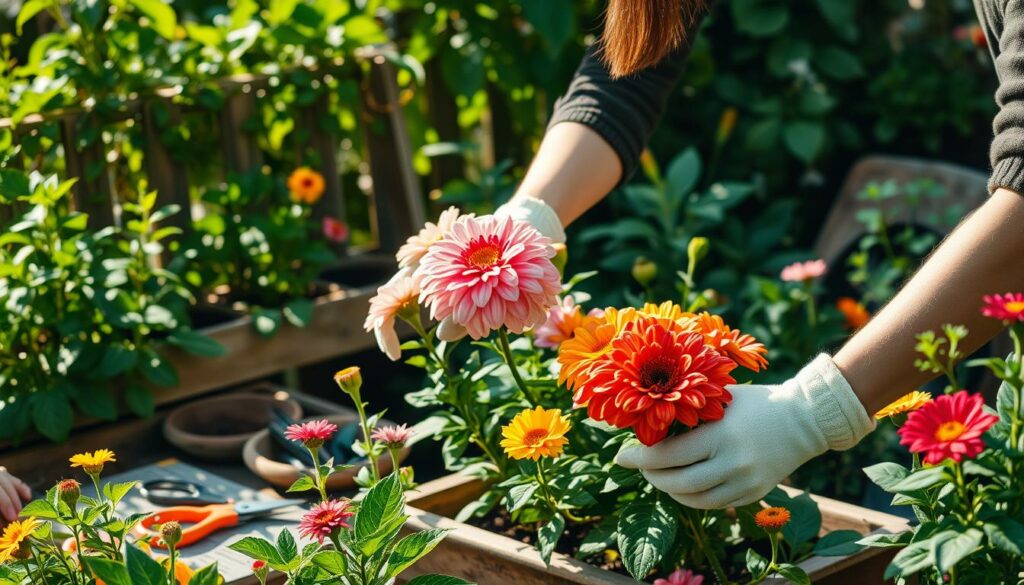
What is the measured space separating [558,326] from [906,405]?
15.0 inches

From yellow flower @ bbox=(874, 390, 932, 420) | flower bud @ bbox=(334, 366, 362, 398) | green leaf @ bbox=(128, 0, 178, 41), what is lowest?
yellow flower @ bbox=(874, 390, 932, 420)

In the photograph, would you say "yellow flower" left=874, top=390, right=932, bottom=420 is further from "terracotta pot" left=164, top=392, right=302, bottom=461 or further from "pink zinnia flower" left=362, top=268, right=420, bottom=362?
"terracotta pot" left=164, top=392, right=302, bottom=461

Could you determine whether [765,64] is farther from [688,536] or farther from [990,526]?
[990,526]

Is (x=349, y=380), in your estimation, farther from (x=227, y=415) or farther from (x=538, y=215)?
(x=227, y=415)

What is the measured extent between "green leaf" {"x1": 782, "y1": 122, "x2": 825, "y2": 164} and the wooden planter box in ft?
4.78

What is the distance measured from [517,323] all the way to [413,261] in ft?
0.79

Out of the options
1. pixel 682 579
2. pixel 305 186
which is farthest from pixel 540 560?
pixel 305 186

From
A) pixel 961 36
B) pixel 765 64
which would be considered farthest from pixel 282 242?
pixel 961 36

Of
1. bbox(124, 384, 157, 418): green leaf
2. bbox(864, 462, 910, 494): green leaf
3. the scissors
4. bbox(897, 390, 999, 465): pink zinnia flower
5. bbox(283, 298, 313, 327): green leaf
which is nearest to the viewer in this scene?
bbox(897, 390, 999, 465): pink zinnia flower

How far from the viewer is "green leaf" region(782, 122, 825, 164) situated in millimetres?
2584

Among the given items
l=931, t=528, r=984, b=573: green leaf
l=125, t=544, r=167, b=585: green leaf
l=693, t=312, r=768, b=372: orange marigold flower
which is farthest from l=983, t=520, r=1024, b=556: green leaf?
l=125, t=544, r=167, b=585: green leaf

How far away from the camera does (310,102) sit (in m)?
2.01

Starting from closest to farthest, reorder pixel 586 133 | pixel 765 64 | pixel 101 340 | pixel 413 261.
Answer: pixel 413 261 < pixel 586 133 < pixel 101 340 < pixel 765 64

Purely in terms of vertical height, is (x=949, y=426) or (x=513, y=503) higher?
(x=949, y=426)
